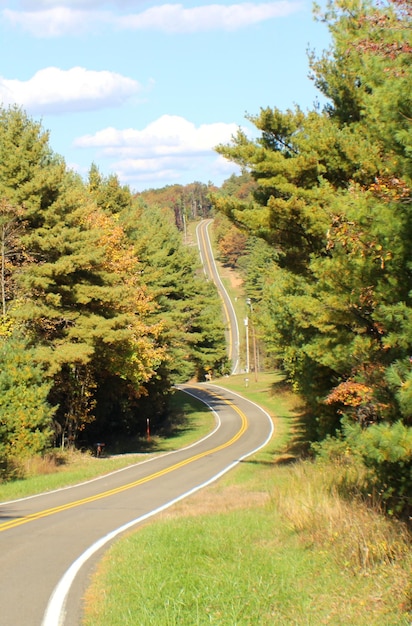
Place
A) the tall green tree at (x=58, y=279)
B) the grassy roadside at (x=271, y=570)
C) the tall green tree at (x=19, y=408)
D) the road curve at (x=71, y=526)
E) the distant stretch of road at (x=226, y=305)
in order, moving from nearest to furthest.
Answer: the grassy roadside at (x=271, y=570) → the road curve at (x=71, y=526) → the tall green tree at (x=19, y=408) → the tall green tree at (x=58, y=279) → the distant stretch of road at (x=226, y=305)

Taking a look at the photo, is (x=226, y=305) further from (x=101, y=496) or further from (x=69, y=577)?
(x=69, y=577)

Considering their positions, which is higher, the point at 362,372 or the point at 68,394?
the point at 362,372

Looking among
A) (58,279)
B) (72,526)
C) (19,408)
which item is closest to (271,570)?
(72,526)

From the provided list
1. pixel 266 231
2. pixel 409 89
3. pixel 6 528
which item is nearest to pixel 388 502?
pixel 409 89

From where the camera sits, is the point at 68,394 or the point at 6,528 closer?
the point at 6,528

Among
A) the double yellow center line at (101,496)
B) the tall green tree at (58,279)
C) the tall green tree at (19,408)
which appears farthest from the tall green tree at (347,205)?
the tall green tree at (19,408)

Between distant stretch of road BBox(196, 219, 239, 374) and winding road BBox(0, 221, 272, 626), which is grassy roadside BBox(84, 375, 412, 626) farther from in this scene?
distant stretch of road BBox(196, 219, 239, 374)

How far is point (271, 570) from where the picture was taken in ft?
25.4

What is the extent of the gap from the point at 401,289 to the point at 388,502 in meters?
2.79

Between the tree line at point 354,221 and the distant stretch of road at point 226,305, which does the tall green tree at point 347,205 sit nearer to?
the tree line at point 354,221

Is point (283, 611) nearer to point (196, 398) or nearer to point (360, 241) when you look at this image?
point (360, 241)

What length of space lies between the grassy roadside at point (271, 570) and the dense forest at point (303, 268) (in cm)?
76

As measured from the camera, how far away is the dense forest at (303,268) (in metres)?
7.55

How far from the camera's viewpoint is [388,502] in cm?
864
